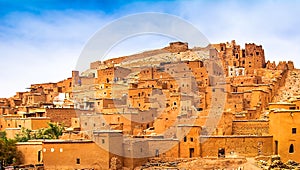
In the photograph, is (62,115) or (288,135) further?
(62,115)

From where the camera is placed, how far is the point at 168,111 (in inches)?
1076

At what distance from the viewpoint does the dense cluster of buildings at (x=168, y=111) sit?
2261 centimetres

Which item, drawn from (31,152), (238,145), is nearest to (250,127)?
(238,145)

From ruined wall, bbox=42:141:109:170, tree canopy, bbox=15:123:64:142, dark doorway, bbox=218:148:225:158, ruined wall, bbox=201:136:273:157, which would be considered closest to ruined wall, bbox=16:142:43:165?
ruined wall, bbox=42:141:109:170

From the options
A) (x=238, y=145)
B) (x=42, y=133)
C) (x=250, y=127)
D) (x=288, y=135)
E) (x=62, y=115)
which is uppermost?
(x=62, y=115)

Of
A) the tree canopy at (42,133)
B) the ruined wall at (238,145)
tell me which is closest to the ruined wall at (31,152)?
the tree canopy at (42,133)

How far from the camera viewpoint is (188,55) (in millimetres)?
46000

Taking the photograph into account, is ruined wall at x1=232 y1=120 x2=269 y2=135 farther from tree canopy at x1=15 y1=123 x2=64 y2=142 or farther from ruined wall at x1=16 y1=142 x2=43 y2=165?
tree canopy at x1=15 y1=123 x2=64 y2=142

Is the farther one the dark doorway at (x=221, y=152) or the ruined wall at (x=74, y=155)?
the dark doorway at (x=221, y=152)

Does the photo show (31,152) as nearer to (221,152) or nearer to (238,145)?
(221,152)

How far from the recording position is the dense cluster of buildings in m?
22.6

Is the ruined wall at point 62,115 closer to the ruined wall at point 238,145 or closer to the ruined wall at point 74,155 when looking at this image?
the ruined wall at point 74,155

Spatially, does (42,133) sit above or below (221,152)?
above

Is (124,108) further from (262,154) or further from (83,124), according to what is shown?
(262,154)
